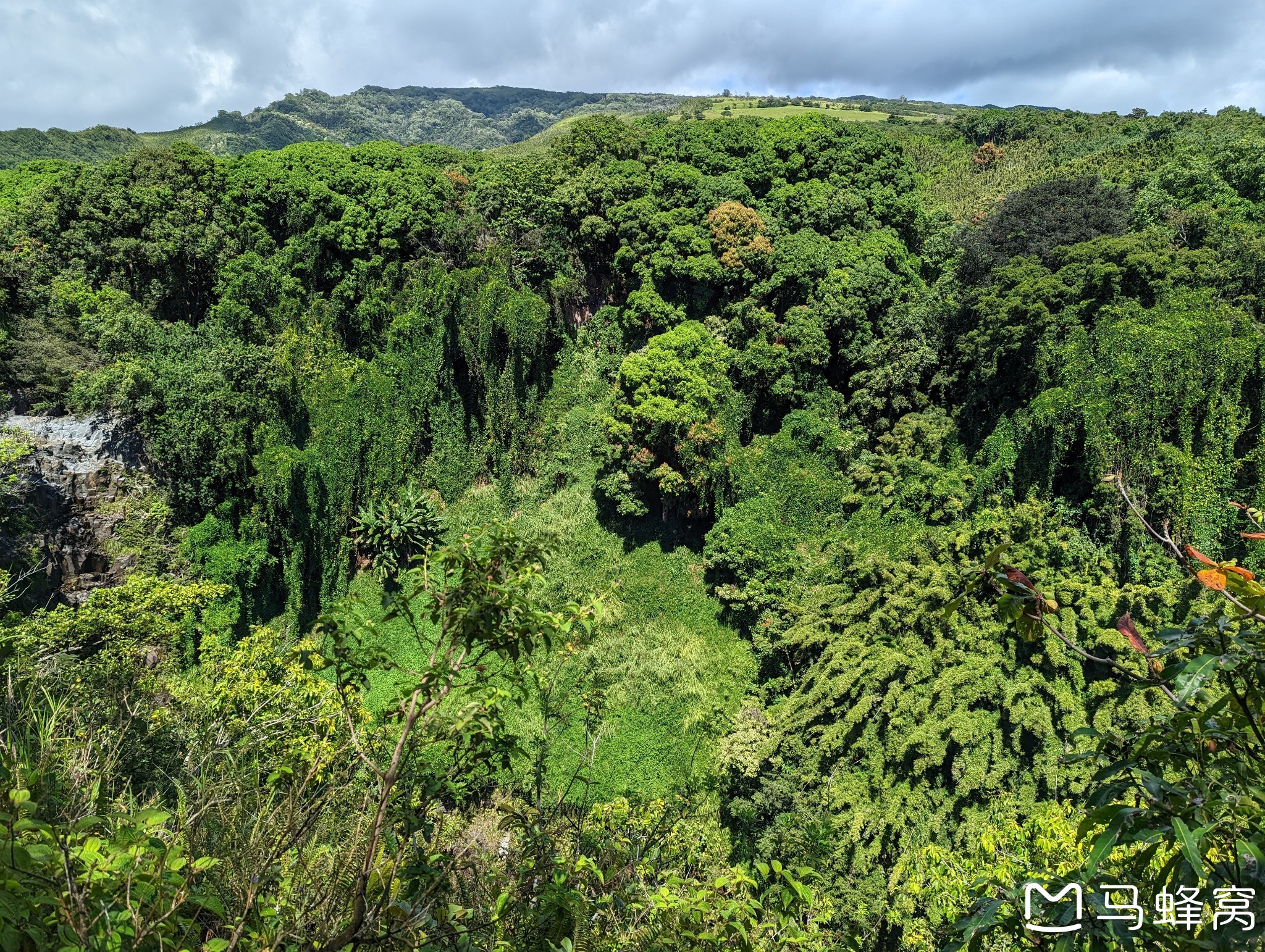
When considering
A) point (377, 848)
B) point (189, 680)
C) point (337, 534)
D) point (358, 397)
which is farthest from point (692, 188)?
point (377, 848)

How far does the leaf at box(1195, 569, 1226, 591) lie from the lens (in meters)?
1.44

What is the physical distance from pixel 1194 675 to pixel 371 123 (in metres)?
95.6

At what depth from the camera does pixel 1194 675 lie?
1.40 meters

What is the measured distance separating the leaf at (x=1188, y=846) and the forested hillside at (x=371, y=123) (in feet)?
125

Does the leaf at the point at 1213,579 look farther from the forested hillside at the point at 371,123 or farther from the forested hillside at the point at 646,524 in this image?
the forested hillside at the point at 371,123

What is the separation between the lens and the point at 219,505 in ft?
42.8

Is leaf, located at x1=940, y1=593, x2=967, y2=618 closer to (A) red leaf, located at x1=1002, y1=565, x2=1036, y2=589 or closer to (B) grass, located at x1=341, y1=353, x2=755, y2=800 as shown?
(A) red leaf, located at x1=1002, y1=565, x2=1036, y2=589

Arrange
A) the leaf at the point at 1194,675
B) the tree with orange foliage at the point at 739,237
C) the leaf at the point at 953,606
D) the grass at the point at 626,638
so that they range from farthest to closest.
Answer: the tree with orange foliage at the point at 739,237, the grass at the point at 626,638, the leaf at the point at 953,606, the leaf at the point at 1194,675

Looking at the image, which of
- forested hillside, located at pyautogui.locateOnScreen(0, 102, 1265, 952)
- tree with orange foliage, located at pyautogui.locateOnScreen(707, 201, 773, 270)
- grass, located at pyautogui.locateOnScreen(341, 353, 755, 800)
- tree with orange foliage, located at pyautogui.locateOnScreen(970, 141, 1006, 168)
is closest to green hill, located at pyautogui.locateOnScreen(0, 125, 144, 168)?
forested hillside, located at pyautogui.locateOnScreen(0, 102, 1265, 952)

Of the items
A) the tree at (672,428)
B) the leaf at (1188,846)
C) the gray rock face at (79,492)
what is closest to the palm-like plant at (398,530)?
the tree at (672,428)

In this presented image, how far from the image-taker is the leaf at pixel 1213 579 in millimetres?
1438

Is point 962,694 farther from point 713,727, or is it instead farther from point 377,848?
point 377,848

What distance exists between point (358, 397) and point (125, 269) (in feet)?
19.3

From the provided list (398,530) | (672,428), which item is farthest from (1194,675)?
(398,530)
